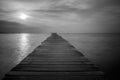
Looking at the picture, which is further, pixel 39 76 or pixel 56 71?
pixel 56 71

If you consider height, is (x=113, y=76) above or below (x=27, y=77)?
below

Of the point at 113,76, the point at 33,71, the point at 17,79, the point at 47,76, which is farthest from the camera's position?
the point at 113,76

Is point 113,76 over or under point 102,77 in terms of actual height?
under

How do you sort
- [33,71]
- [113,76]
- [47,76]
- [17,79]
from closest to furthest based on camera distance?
1. [17,79]
2. [47,76]
3. [33,71]
4. [113,76]

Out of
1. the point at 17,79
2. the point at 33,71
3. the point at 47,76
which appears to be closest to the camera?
the point at 17,79

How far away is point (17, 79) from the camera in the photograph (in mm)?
3164

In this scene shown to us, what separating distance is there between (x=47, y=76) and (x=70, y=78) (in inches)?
28.4

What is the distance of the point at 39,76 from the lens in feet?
11.0

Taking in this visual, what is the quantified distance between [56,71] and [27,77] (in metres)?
0.99

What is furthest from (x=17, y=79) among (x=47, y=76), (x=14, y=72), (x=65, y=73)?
(x=65, y=73)

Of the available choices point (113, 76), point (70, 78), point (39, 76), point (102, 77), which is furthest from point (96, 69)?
point (113, 76)

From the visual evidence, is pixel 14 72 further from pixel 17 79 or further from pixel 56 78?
pixel 56 78

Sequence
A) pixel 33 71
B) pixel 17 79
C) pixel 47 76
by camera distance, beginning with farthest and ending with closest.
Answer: pixel 33 71 → pixel 47 76 → pixel 17 79

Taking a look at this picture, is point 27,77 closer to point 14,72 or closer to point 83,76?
point 14,72
